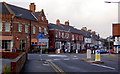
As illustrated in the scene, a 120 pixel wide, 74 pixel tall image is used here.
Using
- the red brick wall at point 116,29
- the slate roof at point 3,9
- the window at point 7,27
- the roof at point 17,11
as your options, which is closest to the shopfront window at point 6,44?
the window at point 7,27

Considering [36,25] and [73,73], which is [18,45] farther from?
[73,73]

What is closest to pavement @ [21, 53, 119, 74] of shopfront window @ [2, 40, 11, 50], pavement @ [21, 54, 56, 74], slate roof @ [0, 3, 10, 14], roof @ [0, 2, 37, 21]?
pavement @ [21, 54, 56, 74]

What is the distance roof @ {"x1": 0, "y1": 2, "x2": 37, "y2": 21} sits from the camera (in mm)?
46956

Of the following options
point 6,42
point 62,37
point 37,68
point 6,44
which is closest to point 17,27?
point 6,42

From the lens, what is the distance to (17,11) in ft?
165

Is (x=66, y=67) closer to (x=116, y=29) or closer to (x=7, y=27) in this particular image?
(x=7, y=27)

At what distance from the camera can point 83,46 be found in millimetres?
88562

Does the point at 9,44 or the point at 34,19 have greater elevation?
the point at 34,19

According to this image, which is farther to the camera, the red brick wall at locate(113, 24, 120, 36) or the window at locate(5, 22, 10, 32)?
the red brick wall at locate(113, 24, 120, 36)

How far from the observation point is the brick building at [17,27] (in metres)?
44.8

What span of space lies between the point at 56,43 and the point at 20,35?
748 inches

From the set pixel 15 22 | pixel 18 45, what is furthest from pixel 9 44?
pixel 15 22

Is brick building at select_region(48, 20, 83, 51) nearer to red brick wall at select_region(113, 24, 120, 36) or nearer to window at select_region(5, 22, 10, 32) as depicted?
red brick wall at select_region(113, 24, 120, 36)

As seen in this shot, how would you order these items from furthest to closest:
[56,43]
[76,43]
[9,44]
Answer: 1. [76,43]
2. [56,43]
3. [9,44]
